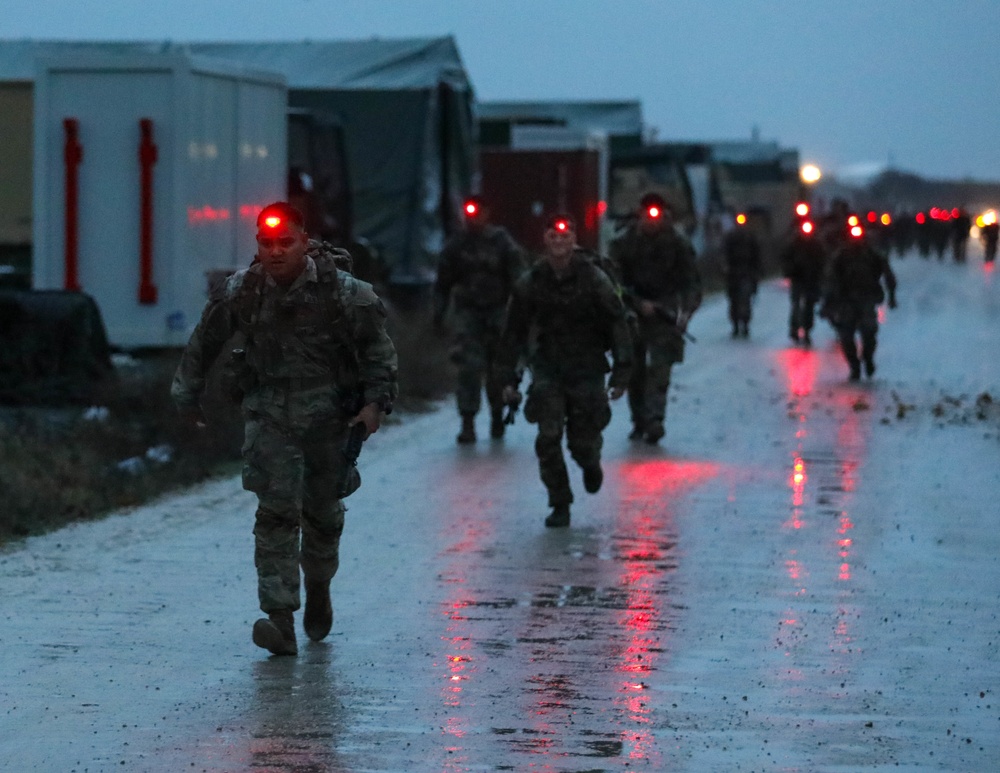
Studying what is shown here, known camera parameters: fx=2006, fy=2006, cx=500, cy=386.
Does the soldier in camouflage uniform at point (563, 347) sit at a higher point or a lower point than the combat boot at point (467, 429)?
higher

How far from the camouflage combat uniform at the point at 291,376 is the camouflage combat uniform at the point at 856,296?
521 inches

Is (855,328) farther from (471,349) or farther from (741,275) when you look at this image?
(471,349)

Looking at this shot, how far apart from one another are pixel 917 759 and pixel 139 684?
2.68 m

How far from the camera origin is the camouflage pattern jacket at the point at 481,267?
47.7 ft

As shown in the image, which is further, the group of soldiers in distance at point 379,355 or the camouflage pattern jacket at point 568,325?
the camouflage pattern jacket at point 568,325

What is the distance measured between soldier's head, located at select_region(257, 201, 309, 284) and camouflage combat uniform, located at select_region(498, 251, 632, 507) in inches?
139

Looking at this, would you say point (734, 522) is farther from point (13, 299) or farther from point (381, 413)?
point (13, 299)

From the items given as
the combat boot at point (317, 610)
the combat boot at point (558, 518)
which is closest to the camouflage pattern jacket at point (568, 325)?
the combat boot at point (558, 518)

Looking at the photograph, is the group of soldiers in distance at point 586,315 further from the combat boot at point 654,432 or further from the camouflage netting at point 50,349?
the camouflage netting at point 50,349

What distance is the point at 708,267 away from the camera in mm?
47469

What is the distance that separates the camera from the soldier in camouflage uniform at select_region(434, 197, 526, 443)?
14547mm

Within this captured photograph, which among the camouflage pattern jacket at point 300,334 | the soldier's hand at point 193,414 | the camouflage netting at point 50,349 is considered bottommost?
the camouflage netting at point 50,349

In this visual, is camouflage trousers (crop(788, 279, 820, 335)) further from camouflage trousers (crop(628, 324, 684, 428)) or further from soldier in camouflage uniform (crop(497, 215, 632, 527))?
soldier in camouflage uniform (crop(497, 215, 632, 527))

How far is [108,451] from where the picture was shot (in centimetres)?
1298
